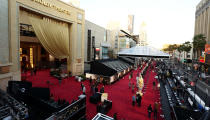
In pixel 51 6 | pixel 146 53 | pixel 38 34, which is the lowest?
pixel 146 53

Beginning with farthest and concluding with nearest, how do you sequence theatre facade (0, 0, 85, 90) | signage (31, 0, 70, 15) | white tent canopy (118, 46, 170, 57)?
signage (31, 0, 70, 15) < theatre facade (0, 0, 85, 90) < white tent canopy (118, 46, 170, 57)

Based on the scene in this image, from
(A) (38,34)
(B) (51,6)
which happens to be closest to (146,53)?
(A) (38,34)

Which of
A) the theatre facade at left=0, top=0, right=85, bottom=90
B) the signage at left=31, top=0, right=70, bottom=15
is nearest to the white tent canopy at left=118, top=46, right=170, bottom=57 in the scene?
the theatre facade at left=0, top=0, right=85, bottom=90

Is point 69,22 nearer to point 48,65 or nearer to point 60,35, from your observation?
point 60,35

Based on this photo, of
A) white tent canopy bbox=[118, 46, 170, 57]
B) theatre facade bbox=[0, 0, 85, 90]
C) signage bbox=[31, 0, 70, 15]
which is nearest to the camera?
white tent canopy bbox=[118, 46, 170, 57]

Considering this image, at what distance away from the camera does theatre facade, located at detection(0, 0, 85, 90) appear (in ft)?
42.4

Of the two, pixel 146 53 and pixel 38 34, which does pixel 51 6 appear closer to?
pixel 38 34

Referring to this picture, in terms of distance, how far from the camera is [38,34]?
16688mm

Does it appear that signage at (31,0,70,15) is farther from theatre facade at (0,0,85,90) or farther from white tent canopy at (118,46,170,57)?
white tent canopy at (118,46,170,57)

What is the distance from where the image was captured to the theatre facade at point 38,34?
12.9 m

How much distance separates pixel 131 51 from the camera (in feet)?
27.8

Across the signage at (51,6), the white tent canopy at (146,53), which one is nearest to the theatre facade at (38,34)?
the signage at (51,6)

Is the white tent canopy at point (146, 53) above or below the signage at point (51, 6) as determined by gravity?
below

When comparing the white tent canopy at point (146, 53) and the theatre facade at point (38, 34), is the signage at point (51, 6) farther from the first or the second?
the white tent canopy at point (146, 53)
